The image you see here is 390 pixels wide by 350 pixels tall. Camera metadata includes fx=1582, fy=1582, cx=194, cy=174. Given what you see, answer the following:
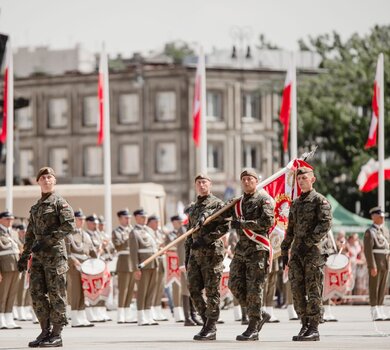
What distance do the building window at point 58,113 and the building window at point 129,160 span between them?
13.7ft

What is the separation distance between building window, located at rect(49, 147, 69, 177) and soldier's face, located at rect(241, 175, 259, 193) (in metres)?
68.6

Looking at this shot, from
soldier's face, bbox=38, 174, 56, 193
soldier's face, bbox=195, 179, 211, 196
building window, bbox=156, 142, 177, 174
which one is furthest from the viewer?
building window, bbox=156, 142, 177, 174

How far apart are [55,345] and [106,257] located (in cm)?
1037

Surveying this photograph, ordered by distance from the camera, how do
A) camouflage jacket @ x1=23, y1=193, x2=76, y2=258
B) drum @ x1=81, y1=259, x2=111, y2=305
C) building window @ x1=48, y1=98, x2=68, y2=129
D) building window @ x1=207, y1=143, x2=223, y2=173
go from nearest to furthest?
1. camouflage jacket @ x1=23, y1=193, x2=76, y2=258
2. drum @ x1=81, y1=259, x2=111, y2=305
3. building window @ x1=207, y1=143, x2=223, y2=173
4. building window @ x1=48, y1=98, x2=68, y2=129

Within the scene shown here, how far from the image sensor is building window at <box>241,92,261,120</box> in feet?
279

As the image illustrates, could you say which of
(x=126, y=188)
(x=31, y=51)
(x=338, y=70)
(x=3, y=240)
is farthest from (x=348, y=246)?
(x=31, y=51)

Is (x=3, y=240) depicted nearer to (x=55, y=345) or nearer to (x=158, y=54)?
(x=55, y=345)

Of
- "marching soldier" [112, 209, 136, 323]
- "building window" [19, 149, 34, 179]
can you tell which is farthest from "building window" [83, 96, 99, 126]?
"marching soldier" [112, 209, 136, 323]

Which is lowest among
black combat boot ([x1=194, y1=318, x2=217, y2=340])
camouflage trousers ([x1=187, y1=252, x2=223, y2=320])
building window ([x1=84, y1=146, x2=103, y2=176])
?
Result: black combat boot ([x1=194, y1=318, x2=217, y2=340])

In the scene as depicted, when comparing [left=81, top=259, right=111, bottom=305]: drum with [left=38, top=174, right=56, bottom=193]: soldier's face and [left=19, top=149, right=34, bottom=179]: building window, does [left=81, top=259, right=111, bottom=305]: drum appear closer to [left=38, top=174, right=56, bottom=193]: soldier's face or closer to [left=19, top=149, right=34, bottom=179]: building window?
[left=38, top=174, right=56, bottom=193]: soldier's face

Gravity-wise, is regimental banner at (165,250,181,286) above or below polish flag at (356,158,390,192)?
below

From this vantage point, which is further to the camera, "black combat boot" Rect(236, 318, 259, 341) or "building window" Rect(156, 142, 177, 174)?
"building window" Rect(156, 142, 177, 174)

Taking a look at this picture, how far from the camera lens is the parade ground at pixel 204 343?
1950cm

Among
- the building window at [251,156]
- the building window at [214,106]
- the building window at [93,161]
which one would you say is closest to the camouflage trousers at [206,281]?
the building window at [214,106]
